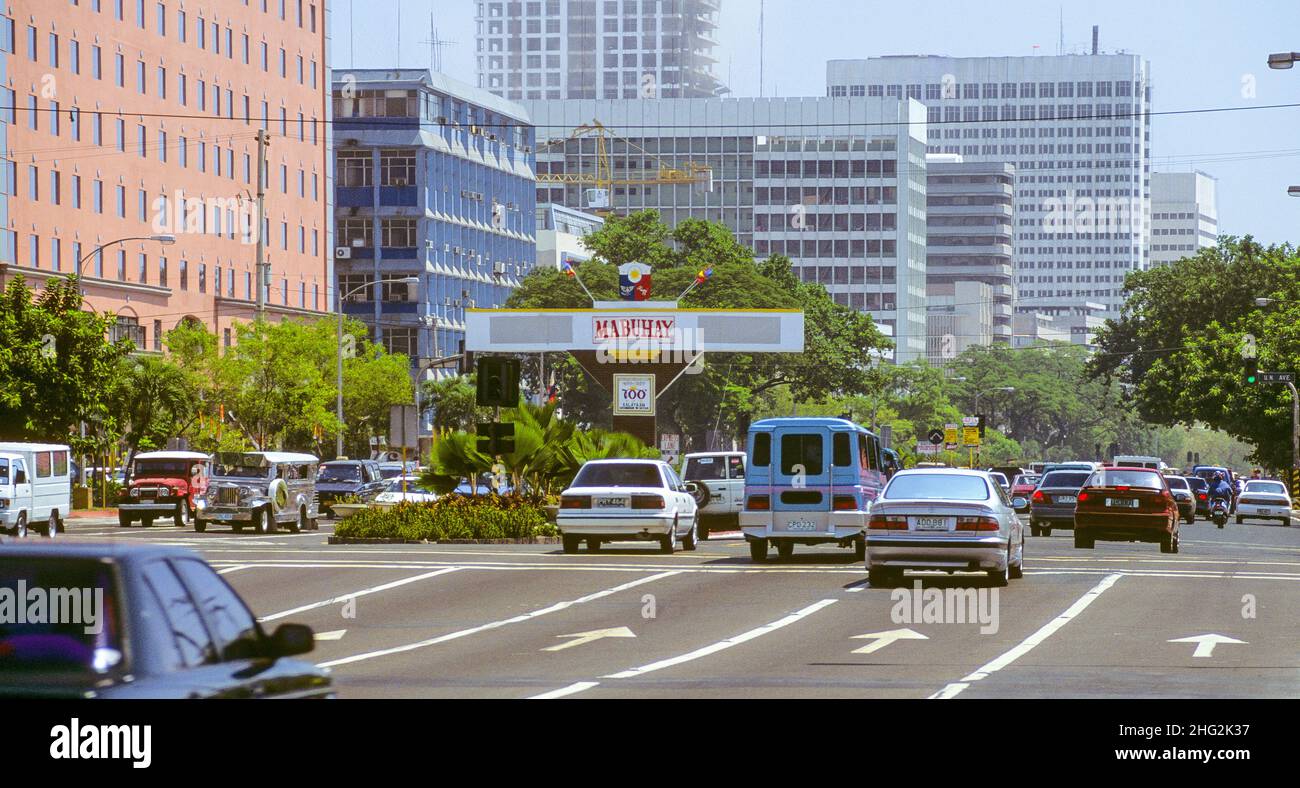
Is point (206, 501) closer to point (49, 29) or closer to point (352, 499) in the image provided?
point (352, 499)

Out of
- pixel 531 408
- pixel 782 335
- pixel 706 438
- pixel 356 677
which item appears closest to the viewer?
pixel 356 677

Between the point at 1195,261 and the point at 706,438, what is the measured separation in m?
30.8

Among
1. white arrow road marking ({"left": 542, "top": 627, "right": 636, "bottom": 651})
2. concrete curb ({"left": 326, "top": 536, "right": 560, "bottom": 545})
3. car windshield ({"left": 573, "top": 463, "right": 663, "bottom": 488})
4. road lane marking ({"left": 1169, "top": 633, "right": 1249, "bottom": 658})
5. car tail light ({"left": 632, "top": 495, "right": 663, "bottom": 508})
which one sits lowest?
concrete curb ({"left": 326, "top": 536, "right": 560, "bottom": 545})

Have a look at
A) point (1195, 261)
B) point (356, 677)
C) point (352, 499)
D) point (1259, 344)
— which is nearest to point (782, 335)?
point (352, 499)

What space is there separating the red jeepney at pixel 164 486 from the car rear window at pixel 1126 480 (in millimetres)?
24256

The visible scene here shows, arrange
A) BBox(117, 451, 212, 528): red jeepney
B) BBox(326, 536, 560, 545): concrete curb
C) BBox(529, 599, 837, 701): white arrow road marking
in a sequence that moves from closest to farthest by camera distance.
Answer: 1. BBox(529, 599, 837, 701): white arrow road marking
2. BBox(326, 536, 560, 545): concrete curb
3. BBox(117, 451, 212, 528): red jeepney

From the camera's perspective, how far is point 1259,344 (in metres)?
90.1

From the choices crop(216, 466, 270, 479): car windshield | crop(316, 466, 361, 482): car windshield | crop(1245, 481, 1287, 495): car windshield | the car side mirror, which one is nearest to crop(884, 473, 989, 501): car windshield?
the car side mirror

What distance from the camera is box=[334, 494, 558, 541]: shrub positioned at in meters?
39.3

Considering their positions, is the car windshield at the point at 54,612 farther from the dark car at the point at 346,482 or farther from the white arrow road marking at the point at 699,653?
the dark car at the point at 346,482

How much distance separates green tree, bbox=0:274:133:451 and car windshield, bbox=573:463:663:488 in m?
28.0

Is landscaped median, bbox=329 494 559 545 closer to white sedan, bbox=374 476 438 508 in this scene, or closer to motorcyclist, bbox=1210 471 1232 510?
white sedan, bbox=374 476 438 508

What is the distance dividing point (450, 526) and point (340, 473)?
22.0 metres

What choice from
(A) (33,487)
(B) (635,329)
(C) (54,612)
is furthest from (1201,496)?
(C) (54,612)
